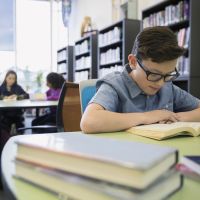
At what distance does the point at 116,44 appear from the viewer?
497 cm

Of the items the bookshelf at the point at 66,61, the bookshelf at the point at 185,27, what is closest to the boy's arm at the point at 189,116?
the bookshelf at the point at 185,27

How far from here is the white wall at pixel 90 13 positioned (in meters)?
5.80

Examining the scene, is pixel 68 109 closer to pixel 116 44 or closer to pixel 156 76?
pixel 156 76

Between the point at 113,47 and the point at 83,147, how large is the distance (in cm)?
478

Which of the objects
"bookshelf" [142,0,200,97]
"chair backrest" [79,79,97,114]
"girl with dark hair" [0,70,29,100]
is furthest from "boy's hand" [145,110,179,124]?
"girl with dark hair" [0,70,29,100]

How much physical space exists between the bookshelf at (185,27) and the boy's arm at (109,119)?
1568 millimetres

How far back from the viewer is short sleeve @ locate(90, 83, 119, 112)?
123cm

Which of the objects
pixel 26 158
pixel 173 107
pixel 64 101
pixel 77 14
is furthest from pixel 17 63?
pixel 26 158

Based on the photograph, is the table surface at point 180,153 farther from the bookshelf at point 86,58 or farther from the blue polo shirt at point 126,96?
the bookshelf at point 86,58

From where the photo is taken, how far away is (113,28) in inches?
194

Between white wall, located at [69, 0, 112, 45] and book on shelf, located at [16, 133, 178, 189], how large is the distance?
532cm

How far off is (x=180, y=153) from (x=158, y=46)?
20.4 inches

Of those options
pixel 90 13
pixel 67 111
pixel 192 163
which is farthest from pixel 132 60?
pixel 90 13

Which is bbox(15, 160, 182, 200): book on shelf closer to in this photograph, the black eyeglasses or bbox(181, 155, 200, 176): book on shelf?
bbox(181, 155, 200, 176): book on shelf
